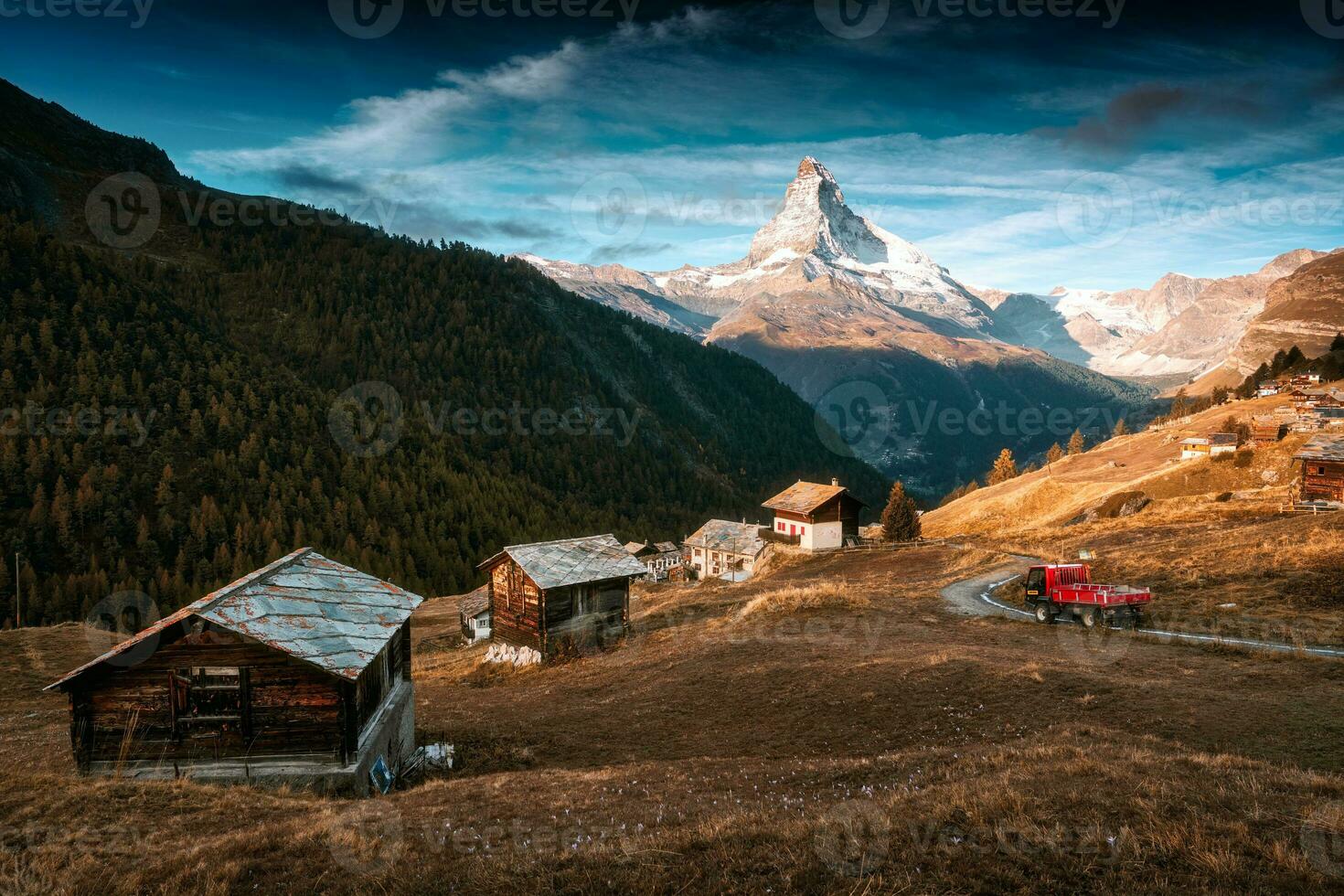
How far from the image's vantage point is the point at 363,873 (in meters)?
9.27

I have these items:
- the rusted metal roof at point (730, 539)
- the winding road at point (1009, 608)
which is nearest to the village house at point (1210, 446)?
the winding road at point (1009, 608)

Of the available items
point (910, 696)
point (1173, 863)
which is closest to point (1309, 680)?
point (910, 696)

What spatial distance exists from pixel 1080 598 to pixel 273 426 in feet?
394

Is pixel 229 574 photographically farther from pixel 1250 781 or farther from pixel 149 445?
pixel 1250 781

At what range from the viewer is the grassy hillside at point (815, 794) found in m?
8.27

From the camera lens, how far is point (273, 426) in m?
111

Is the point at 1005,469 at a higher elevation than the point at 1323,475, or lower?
lower

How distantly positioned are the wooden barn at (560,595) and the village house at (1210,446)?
78.5 meters

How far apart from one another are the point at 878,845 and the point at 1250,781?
267 inches

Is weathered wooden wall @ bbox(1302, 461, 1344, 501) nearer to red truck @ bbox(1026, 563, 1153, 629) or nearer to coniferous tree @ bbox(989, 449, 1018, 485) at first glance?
red truck @ bbox(1026, 563, 1153, 629)
